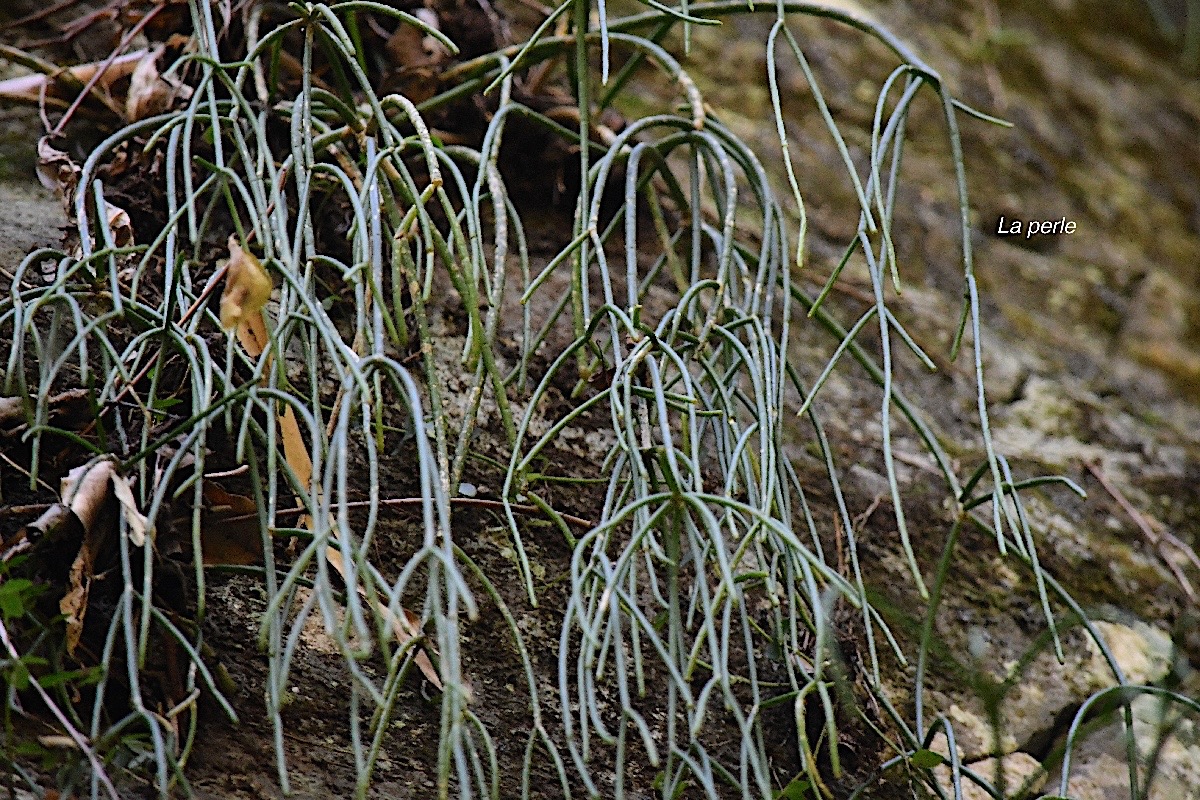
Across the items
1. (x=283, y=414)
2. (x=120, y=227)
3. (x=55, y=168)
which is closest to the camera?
(x=283, y=414)

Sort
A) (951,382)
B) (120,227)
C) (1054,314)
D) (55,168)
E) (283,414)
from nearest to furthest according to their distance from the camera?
(283,414), (120,227), (55,168), (951,382), (1054,314)

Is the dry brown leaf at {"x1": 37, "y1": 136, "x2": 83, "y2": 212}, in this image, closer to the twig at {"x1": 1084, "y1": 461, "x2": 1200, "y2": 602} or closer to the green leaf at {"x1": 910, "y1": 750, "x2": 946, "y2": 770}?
the green leaf at {"x1": 910, "y1": 750, "x2": 946, "y2": 770}

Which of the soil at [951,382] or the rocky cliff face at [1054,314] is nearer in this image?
the soil at [951,382]

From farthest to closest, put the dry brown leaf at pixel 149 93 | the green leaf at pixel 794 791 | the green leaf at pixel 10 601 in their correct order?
1. the dry brown leaf at pixel 149 93
2. the green leaf at pixel 794 791
3. the green leaf at pixel 10 601

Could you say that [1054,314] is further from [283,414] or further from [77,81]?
[77,81]

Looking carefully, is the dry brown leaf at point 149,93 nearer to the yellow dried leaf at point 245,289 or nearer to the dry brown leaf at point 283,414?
the dry brown leaf at point 283,414

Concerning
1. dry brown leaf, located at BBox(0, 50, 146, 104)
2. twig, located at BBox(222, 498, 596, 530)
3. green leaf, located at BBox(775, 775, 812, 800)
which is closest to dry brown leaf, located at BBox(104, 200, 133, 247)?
dry brown leaf, located at BBox(0, 50, 146, 104)

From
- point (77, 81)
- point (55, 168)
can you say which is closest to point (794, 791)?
point (55, 168)

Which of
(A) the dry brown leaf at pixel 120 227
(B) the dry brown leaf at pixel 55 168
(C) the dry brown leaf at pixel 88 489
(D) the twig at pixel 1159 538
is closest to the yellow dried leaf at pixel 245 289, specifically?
(C) the dry brown leaf at pixel 88 489

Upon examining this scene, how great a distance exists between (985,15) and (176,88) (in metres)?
2.03

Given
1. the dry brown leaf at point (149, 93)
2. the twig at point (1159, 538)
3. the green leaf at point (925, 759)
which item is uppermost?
the dry brown leaf at point (149, 93)

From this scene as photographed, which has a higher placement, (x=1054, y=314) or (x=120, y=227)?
(x=120, y=227)

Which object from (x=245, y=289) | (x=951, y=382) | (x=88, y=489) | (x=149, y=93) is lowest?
(x=951, y=382)

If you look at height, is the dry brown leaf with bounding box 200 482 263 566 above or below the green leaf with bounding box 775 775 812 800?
above
